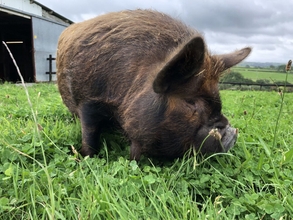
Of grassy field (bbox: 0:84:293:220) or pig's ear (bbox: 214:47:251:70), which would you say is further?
pig's ear (bbox: 214:47:251:70)

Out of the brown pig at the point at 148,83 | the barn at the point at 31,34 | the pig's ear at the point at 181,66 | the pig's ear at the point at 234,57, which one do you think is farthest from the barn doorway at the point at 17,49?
the pig's ear at the point at 181,66

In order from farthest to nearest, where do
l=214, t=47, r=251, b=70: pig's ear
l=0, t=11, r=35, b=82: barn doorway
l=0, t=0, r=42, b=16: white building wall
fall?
l=0, t=11, r=35, b=82: barn doorway < l=0, t=0, r=42, b=16: white building wall < l=214, t=47, r=251, b=70: pig's ear

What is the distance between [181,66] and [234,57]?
880 millimetres

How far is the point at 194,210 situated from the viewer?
5.55 ft

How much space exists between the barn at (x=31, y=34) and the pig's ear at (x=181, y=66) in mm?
10334

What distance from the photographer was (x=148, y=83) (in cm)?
248

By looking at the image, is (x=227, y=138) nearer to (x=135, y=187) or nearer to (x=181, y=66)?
(x=181, y=66)

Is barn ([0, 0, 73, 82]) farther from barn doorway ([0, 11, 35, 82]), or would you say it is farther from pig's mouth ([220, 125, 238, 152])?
pig's mouth ([220, 125, 238, 152])

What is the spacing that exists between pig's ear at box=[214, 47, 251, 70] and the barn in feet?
32.8

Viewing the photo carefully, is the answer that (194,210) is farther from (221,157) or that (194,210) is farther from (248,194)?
(221,157)

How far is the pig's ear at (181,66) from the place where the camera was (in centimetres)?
203

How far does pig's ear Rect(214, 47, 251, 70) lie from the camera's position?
9.16ft

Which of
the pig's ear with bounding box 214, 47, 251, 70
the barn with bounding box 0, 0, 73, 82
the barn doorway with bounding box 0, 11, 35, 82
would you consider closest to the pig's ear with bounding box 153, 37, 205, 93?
the pig's ear with bounding box 214, 47, 251, 70

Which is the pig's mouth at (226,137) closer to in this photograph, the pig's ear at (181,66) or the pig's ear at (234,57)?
the pig's ear at (181,66)
